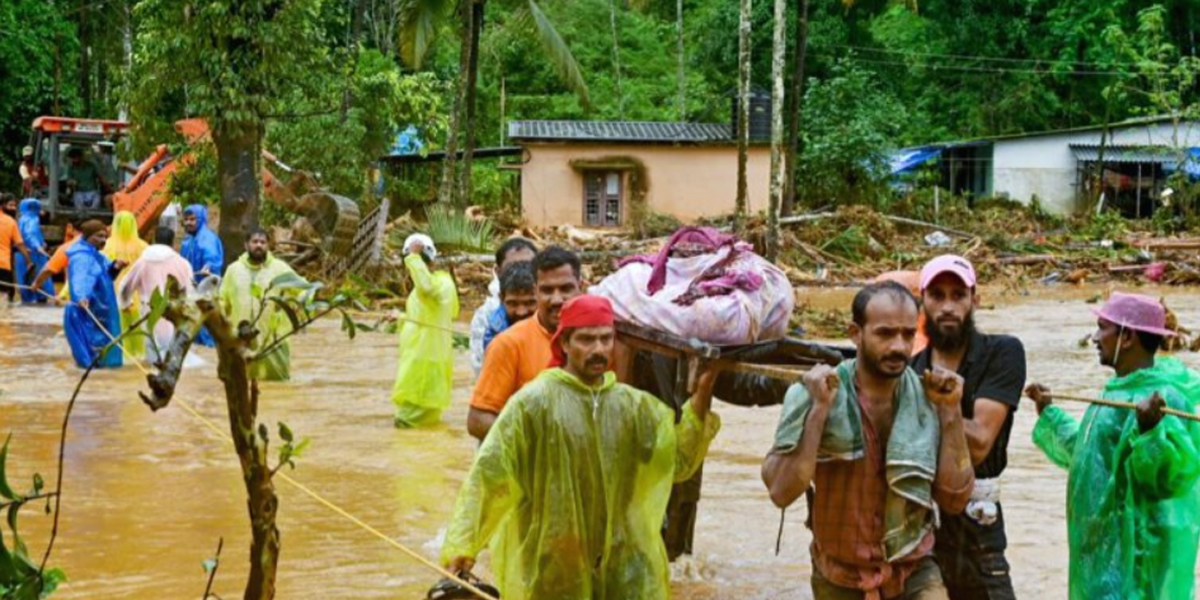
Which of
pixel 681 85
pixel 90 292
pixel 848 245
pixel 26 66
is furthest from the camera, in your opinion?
pixel 681 85

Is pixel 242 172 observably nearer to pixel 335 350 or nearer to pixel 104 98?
pixel 335 350

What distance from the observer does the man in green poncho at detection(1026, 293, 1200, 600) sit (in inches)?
212

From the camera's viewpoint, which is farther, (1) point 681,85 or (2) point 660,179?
(1) point 681,85

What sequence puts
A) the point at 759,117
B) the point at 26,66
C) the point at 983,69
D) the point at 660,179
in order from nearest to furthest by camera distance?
the point at 26,66 < the point at 660,179 < the point at 759,117 < the point at 983,69

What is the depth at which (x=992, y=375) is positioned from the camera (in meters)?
5.15

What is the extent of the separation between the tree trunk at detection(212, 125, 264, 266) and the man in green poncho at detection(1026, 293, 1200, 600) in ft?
55.8

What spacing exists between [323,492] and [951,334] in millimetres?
5481

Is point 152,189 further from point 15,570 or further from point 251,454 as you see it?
point 251,454

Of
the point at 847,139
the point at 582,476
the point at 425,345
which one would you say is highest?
the point at 847,139

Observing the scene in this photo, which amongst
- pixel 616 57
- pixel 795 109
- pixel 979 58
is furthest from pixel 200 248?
pixel 616 57

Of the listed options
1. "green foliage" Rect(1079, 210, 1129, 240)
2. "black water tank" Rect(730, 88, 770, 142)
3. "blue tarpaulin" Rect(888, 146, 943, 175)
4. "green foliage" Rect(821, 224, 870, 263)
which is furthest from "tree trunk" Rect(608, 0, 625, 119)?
"green foliage" Rect(821, 224, 870, 263)

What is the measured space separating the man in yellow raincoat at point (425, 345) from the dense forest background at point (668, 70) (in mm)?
14017

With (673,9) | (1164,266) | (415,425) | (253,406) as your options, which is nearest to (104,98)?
(673,9)

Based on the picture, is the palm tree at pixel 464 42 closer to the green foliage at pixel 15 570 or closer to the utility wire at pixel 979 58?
the utility wire at pixel 979 58
